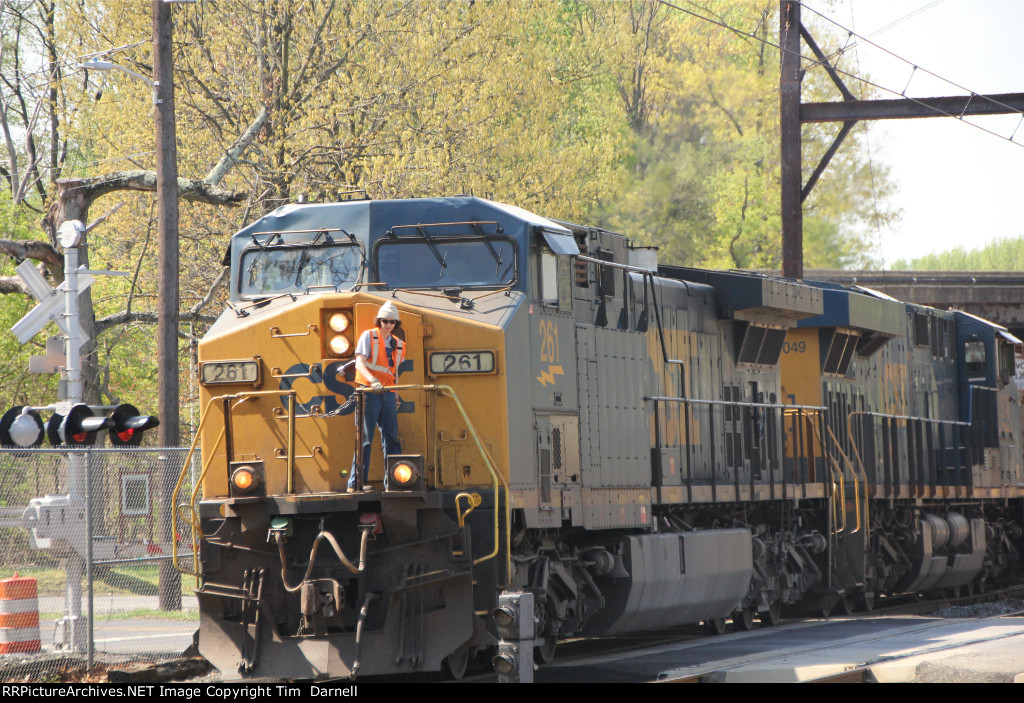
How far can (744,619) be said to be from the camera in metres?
13.8

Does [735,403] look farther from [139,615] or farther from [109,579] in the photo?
[109,579]

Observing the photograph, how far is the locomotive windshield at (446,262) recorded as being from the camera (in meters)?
9.44

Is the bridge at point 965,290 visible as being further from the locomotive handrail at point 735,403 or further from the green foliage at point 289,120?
the locomotive handrail at point 735,403

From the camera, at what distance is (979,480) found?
765 inches

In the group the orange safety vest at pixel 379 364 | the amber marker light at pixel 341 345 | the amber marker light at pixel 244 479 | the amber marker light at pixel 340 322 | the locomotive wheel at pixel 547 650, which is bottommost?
the locomotive wheel at pixel 547 650

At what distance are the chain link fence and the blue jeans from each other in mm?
1998

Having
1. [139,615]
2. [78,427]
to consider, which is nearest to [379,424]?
[139,615]

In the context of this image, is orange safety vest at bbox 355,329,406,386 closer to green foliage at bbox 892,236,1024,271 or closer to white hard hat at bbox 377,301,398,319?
white hard hat at bbox 377,301,398,319

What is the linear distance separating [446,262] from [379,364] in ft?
4.15

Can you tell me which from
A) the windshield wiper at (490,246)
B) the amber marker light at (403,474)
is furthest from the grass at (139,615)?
the windshield wiper at (490,246)

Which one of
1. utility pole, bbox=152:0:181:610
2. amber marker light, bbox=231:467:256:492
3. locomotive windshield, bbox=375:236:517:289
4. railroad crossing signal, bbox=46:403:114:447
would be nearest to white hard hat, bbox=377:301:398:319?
locomotive windshield, bbox=375:236:517:289

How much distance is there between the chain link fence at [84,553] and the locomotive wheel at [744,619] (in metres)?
6.05
